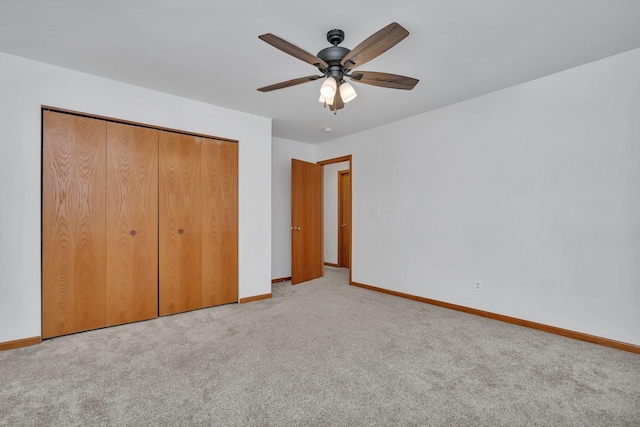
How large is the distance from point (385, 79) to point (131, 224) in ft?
9.49

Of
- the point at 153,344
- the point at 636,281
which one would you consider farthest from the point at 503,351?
the point at 153,344

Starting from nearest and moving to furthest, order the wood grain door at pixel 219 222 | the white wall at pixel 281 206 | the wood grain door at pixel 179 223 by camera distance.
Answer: the wood grain door at pixel 179 223 → the wood grain door at pixel 219 222 → the white wall at pixel 281 206

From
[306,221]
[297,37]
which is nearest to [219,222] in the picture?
[306,221]

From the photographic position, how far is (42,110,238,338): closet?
110 inches

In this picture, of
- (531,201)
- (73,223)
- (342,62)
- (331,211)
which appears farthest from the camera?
(331,211)

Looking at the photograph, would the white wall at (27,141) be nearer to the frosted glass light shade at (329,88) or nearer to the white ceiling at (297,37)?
the white ceiling at (297,37)

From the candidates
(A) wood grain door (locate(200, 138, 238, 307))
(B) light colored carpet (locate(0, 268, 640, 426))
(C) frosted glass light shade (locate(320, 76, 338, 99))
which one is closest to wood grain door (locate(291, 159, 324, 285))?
(A) wood grain door (locate(200, 138, 238, 307))

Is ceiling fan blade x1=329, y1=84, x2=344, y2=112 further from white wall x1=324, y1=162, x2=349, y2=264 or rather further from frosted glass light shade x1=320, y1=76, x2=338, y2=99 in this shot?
white wall x1=324, y1=162, x2=349, y2=264

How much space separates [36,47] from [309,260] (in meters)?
4.18

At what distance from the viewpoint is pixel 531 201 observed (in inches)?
120

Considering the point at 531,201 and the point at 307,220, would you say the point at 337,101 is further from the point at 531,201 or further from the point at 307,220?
the point at 307,220

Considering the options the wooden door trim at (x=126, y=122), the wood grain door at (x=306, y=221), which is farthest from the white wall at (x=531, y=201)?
the wooden door trim at (x=126, y=122)

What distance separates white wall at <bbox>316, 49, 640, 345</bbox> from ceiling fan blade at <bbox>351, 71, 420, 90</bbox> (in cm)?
167

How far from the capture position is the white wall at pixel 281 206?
5195 mm
